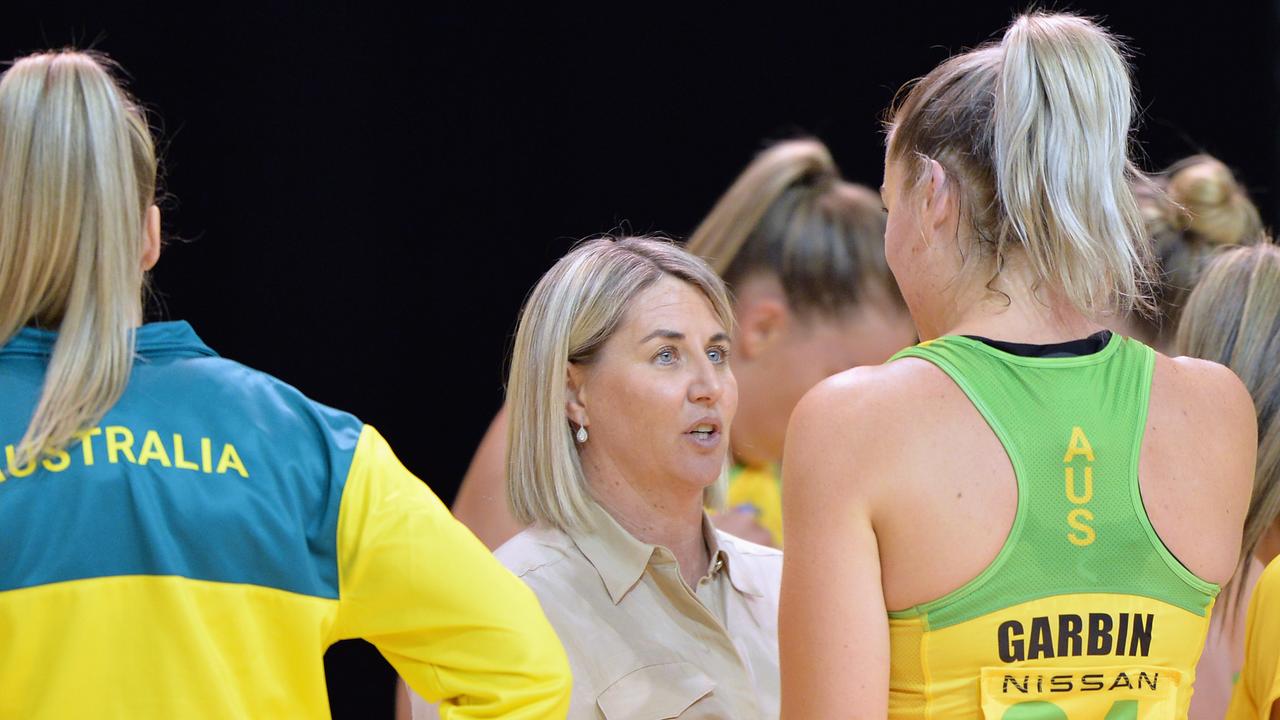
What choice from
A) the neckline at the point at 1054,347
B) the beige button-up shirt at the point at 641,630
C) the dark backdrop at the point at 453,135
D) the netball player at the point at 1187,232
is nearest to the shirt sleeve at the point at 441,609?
the beige button-up shirt at the point at 641,630

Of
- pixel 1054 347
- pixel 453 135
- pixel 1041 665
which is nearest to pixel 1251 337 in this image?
pixel 1054 347

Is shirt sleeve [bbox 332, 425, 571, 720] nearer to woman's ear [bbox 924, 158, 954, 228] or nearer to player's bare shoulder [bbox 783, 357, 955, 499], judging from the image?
player's bare shoulder [bbox 783, 357, 955, 499]

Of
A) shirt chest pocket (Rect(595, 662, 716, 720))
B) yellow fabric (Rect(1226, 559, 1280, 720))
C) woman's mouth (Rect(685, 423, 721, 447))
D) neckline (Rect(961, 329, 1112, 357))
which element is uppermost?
neckline (Rect(961, 329, 1112, 357))

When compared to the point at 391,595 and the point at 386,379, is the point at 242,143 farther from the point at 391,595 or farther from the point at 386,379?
the point at 391,595

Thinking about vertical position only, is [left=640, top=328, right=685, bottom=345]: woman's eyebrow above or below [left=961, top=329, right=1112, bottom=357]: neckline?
below

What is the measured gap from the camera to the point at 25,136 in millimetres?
1585

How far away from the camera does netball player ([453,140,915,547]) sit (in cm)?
331

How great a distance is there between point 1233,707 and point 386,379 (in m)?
2.13

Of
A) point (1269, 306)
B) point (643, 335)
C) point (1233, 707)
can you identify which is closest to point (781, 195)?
point (643, 335)

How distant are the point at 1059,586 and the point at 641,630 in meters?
0.85

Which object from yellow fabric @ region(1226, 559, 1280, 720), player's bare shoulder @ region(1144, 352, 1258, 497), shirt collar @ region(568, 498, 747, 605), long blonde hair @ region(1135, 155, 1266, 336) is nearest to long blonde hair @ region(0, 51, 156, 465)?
shirt collar @ region(568, 498, 747, 605)

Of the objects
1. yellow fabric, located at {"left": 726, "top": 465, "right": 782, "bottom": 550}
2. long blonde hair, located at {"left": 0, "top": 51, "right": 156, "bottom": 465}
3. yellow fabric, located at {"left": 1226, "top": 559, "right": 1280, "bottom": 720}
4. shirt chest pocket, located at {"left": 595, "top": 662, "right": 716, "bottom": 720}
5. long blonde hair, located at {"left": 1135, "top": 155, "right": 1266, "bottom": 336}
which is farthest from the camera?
yellow fabric, located at {"left": 726, "top": 465, "right": 782, "bottom": 550}

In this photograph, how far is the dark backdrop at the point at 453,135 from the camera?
10.6ft

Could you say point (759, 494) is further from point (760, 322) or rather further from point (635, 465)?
point (635, 465)
